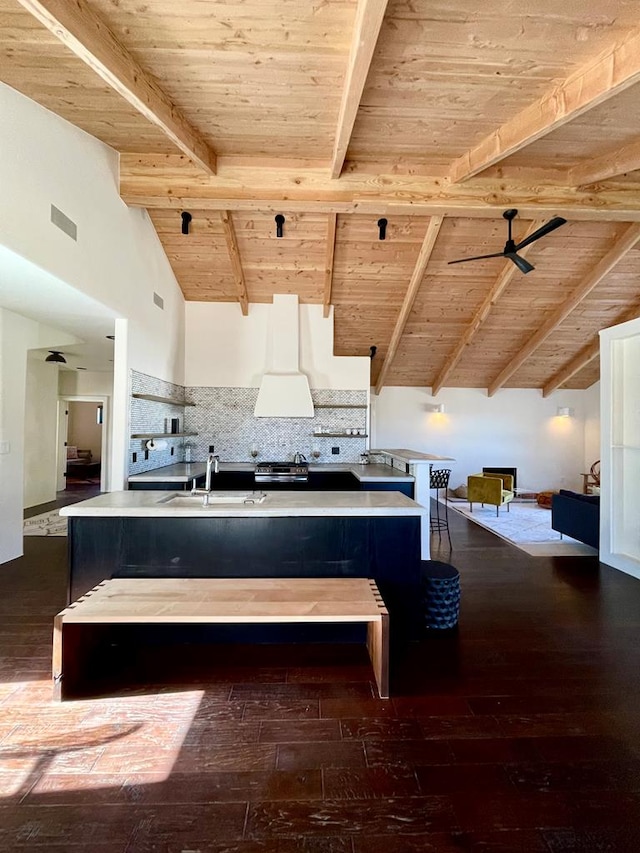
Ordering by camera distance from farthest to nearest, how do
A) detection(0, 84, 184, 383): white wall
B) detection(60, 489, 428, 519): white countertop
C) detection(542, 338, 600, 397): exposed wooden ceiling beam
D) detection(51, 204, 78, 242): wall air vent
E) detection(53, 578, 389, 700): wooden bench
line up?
1. detection(542, 338, 600, 397): exposed wooden ceiling beam
2. detection(51, 204, 78, 242): wall air vent
3. detection(60, 489, 428, 519): white countertop
4. detection(0, 84, 184, 383): white wall
5. detection(53, 578, 389, 700): wooden bench

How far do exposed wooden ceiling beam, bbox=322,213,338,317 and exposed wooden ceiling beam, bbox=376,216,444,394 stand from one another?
1.03m

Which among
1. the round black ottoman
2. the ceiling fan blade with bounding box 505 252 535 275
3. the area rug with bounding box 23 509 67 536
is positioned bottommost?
the area rug with bounding box 23 509 67 536

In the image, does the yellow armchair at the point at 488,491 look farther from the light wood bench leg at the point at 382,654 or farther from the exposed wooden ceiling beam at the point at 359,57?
the exposed wooden ceiling beam at the point at 359,57

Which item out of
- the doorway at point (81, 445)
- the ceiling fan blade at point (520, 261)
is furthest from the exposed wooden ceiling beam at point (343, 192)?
the doorway at point (81, 445)

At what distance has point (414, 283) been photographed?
5.11 meters

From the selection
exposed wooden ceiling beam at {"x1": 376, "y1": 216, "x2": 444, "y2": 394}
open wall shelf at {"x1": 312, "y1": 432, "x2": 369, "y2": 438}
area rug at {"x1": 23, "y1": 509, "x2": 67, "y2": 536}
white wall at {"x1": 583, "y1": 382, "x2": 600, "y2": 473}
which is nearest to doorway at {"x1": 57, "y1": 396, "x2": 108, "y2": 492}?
area rug at {"x1": 23, "y1": 509, "x2": 67, "y2": 536}

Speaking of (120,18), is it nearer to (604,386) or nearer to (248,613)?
(248,613)

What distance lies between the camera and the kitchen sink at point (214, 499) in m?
2.79

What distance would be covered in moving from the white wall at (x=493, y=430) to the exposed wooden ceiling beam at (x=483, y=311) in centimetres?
95

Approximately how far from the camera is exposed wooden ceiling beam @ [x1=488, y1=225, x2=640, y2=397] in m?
4.69

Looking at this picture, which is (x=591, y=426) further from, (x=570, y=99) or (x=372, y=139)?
(x=372, y=139)

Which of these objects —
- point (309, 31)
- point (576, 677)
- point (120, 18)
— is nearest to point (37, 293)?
point (120, 18)

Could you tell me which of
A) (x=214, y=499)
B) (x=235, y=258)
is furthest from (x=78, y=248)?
(x=235, y=258)

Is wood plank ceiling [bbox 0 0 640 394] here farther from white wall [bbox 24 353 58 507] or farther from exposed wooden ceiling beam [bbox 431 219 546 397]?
white wall [bbox 24 353 58 507]
